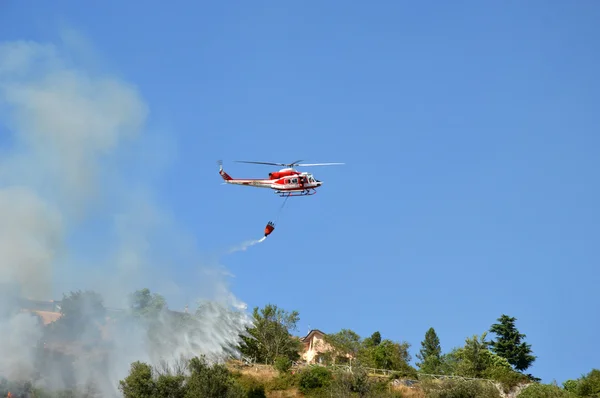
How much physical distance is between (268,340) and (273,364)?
17.5 ft

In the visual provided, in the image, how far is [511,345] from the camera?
116 metres

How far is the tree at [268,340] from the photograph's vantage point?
349 feet

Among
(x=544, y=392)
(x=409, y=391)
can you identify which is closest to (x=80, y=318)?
(x=409, y=391)

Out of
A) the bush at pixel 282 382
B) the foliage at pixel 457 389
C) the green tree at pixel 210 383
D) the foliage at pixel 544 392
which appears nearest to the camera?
the green tree at pixel 210 383

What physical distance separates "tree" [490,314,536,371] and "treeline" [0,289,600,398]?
13cm

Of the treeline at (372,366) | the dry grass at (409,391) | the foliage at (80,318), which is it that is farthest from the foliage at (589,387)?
the foliage at (80,318)

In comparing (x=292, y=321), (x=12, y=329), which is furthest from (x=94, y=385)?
(x=292, y=321)

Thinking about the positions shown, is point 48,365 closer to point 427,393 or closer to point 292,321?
point 292,321

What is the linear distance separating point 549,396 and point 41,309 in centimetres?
7563

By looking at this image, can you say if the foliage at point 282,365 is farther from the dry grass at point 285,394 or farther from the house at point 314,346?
the house at point 314,346

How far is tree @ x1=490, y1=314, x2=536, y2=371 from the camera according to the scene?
115 metres

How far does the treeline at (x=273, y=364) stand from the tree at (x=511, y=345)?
13 cm

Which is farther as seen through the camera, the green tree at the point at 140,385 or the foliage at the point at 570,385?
the foliage at the point at 570,385

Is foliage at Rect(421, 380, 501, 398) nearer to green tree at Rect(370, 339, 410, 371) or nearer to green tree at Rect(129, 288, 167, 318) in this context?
green tree at Rect(370, 339, 410, 371)
